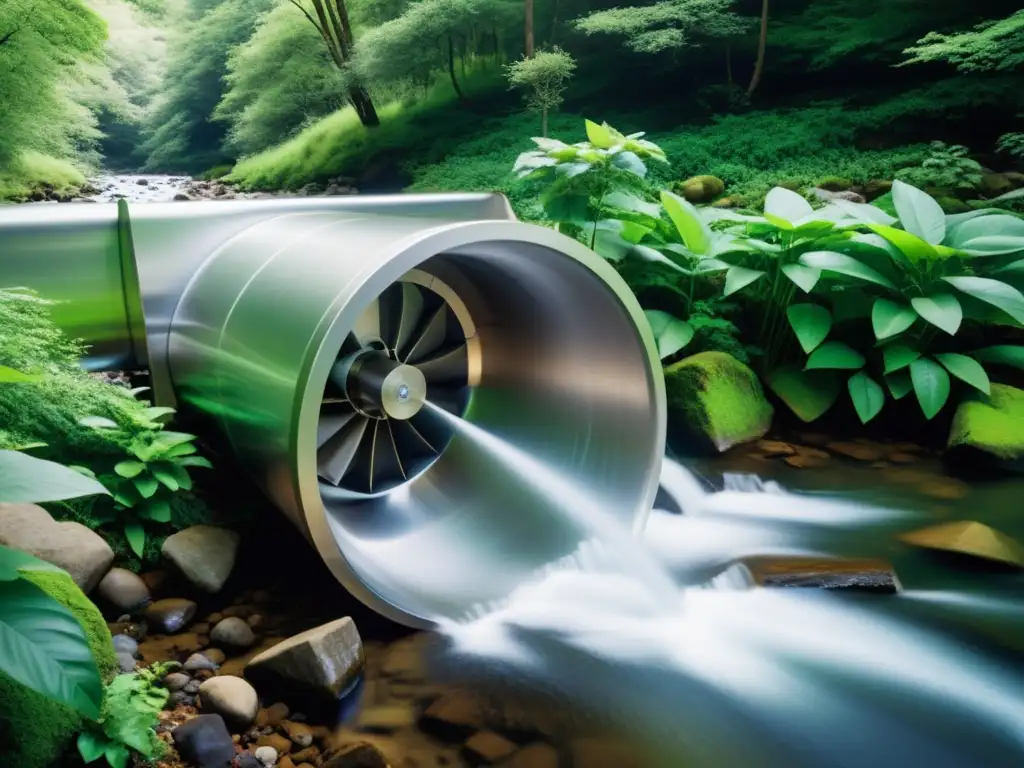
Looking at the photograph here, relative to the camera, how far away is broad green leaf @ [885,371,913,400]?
14.1ft

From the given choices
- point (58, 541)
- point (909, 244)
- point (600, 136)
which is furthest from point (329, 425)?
point (909, 244)

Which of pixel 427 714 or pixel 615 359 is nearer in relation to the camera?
pixel 427 714

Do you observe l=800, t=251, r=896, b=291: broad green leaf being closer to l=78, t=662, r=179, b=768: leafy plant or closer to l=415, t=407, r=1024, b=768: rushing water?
l=415, t=407, r=1024, b=768: rushing water

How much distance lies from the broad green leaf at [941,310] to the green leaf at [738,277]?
2.78 feet

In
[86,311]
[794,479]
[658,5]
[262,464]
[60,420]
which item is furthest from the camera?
[658,5]

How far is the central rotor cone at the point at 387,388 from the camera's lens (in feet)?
8.82

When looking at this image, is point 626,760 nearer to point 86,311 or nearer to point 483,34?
point 86,311

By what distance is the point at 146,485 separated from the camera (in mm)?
2598

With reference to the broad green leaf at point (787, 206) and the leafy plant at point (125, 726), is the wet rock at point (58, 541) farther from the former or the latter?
the broad green leaf at point (787, 206)

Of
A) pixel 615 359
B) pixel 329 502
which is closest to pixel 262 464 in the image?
pixel 329 502

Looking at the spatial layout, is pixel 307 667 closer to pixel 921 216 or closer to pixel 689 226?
pixel 689 226

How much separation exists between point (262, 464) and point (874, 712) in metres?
1.93

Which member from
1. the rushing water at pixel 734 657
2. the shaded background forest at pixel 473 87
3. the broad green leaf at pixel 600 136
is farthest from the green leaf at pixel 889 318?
the shaded background forest at pixel 473 87

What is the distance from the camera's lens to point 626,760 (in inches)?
77.0
